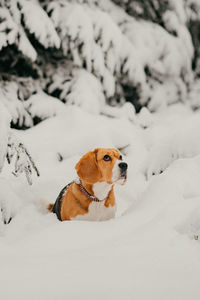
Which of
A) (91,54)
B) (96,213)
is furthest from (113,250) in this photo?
(91,54)

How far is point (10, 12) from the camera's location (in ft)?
12.9

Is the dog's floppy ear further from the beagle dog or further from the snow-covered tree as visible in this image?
the snow-covered tree

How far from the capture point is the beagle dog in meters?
1.86

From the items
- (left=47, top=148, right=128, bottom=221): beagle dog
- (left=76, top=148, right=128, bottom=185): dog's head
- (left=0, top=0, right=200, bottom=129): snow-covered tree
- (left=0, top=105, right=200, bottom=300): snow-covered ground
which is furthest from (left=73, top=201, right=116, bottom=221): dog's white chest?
(left=0, top=0, right=200, bottom=129): snow-covered tree

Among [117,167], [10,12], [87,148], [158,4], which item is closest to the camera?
[117,167]

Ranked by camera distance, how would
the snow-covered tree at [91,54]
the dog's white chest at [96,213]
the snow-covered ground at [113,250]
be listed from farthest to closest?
the snow-covered tree at [91,54]
the dog's white chest at [96,213]
the snow-covered ground at [113,250]

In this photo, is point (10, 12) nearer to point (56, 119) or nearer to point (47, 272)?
point (56, 119)

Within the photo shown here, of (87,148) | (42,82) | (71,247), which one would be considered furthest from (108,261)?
(42,82)

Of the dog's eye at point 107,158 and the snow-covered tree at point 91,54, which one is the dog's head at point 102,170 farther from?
the snow-covered tree at point 91,54

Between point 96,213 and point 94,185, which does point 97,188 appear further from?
point 96,213

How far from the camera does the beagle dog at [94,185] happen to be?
6.11ft

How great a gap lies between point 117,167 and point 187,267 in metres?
1.00

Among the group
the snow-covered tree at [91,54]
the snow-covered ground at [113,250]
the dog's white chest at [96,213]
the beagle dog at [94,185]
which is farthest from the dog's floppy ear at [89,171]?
the snow-covered tree at [91,54]

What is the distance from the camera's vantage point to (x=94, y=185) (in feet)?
6.18
